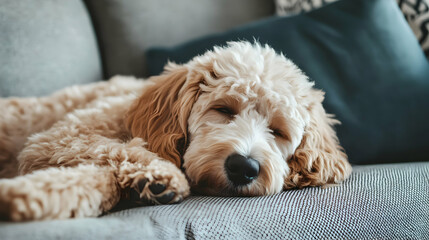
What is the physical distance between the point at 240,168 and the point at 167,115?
53 cm

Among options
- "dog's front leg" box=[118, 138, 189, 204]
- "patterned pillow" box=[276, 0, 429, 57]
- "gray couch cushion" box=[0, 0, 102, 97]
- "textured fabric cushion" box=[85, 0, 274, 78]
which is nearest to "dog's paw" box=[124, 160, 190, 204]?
"dog's front leg" box=[118, 138, 189, 204]

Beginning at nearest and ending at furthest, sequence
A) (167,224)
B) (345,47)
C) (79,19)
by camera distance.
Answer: (167,224), (345,47), (79,19)

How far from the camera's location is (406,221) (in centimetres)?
132

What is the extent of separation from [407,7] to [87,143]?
7.40ft

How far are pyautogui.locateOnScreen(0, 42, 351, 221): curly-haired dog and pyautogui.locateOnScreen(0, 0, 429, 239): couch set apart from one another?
9 cm

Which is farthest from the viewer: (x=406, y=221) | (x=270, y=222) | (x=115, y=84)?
(x=115, y=84)

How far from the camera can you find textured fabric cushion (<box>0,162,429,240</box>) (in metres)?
0.96

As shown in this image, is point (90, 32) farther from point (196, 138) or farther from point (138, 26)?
point (196, 138)

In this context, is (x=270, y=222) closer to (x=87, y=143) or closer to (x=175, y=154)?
(x=175, y=154)

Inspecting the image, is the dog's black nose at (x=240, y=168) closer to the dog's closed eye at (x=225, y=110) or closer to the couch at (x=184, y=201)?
the couch at (x=184, y=201)

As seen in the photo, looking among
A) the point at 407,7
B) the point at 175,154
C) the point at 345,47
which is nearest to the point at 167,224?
the point at 175,154

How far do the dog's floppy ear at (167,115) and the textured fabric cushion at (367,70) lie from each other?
82 cm

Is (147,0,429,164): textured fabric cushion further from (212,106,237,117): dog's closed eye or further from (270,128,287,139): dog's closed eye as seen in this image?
(212,106,237,117): dog's closed eye

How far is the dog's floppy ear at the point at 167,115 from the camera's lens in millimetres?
1584
